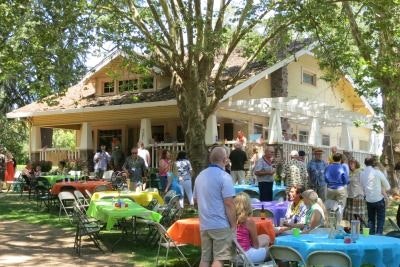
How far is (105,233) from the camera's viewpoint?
11.9m

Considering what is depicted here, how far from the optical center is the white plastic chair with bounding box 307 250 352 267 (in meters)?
5.62

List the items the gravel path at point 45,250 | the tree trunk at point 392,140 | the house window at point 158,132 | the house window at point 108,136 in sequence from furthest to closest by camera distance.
A: the house window at point 108,136 → the house window at point 158,132 → the tree trunk at point 392,140 → the gravel path at point 45,250

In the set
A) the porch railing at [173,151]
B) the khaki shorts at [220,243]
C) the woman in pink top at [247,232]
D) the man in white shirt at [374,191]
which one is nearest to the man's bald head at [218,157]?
the khaki shorts at [220,243]

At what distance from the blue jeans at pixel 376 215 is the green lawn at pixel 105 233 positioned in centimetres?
339

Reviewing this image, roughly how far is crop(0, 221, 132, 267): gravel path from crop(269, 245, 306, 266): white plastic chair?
11.0 feet

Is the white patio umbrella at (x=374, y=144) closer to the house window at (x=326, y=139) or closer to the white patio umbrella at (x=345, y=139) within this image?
the house window at (x=326, y=139)

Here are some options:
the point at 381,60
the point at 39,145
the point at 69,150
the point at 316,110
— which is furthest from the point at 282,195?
the point at 39,145

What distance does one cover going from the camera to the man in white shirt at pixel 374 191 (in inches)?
408

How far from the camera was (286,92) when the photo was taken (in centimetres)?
2147

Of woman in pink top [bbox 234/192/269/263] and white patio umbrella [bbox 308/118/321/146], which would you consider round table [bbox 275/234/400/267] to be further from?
white patio umbrella [bbox 308/118/321/146]

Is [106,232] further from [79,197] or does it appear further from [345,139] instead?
[345,139]

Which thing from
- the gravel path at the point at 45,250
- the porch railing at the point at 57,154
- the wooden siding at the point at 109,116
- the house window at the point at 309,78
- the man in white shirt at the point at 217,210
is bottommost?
the gravel path at the point at 45,250

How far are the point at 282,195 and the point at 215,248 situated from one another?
739 centimetres

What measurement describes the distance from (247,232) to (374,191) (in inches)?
175
